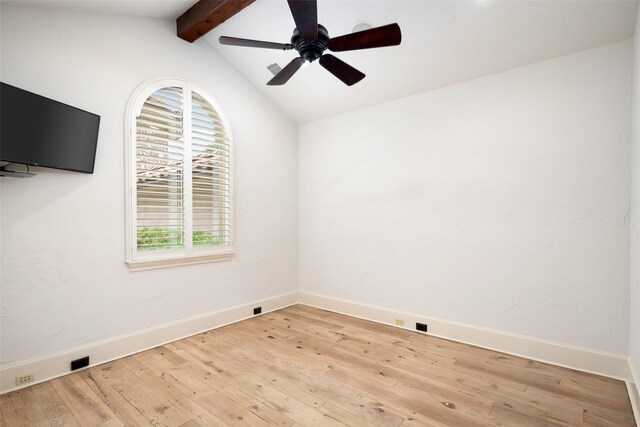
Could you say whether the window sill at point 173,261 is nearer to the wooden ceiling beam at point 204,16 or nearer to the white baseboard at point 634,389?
the wooden ceiling beam at point 204,16

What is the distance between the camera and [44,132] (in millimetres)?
2227

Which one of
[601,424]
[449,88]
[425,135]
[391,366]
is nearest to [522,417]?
[601,424]

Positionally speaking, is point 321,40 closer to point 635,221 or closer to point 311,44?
point 311,44

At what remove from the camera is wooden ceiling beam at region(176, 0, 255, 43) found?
271 centimetres

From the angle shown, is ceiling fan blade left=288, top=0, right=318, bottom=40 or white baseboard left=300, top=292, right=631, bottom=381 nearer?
ceiling fan blade left=288, top=0, right=318, bottom=40

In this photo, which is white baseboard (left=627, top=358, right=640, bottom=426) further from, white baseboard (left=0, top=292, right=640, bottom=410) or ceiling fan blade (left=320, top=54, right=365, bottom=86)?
ceiling fan blade (left=320, top=54, right=365, bottom=86)

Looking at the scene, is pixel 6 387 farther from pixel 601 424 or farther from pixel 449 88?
pixel 449 88

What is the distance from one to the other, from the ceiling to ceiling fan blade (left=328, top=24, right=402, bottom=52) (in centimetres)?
76

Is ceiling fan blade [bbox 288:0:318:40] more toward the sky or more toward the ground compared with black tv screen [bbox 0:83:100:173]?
more toward the sky

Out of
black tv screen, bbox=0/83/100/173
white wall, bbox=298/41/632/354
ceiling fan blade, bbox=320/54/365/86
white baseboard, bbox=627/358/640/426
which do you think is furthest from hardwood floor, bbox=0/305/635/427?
ceiling fan blade, bbox=320/54/365/86

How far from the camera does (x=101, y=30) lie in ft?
8.92

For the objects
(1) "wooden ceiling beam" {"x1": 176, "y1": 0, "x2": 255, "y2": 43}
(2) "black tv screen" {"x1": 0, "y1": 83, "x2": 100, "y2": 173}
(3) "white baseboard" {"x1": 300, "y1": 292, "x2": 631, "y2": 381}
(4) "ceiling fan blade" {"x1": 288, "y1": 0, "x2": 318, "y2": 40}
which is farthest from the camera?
(1) "wooden ceiling beam" {"x1": 176, "y1": 0, "x2": 255, "y2": 43}

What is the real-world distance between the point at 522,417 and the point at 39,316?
3.55 meters

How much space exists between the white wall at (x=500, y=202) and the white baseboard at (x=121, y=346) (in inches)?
59.1
